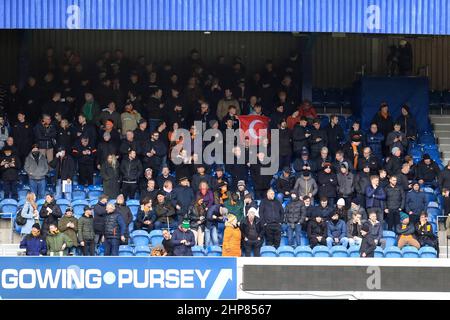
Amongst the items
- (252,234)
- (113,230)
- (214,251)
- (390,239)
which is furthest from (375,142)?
(113,230)

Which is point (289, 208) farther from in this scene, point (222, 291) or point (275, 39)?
point (275, 39)

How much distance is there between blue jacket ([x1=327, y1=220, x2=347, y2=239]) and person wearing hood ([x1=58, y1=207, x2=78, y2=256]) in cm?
468

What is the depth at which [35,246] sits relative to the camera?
25.5 metres

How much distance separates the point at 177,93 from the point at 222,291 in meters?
6.62

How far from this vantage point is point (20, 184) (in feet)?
94.2

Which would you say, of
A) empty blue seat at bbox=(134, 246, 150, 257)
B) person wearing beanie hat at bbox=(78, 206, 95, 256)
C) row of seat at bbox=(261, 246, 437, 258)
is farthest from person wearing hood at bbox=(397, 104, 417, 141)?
person wearing beanie hat at bbox=(78, 206, 95, 256)

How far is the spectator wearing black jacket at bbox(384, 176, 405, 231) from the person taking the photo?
27.6 meters

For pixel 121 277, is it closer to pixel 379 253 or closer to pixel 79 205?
pixel 79 205

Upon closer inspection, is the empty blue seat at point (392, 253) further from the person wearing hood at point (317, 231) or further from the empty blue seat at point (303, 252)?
the empty blue seat at point (303, 252)

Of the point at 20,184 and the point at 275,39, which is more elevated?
the point at 275,39

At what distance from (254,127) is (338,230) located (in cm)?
402

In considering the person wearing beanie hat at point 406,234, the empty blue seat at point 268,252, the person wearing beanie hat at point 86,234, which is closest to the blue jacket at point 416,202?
the person wearing beanie hat at point 406,234

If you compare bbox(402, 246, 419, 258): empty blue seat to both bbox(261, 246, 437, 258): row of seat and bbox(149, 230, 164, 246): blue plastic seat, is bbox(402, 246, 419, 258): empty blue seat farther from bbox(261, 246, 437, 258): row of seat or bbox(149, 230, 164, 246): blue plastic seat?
bbox(149, 230, 164, 246): blue plastic seat

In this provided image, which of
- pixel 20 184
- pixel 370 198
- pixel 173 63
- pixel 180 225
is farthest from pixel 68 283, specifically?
pixel 173 63
